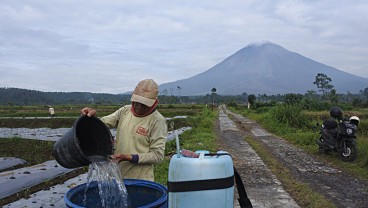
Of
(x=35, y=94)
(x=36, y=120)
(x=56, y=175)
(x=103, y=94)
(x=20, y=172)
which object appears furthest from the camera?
(x=103, y=94)

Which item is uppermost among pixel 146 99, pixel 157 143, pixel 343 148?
pixel 146 99

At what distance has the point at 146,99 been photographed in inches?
87.7

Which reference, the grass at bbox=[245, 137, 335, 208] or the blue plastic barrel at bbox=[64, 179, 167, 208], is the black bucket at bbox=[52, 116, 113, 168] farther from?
the grass at bbox=[245, 137, 335, 208]

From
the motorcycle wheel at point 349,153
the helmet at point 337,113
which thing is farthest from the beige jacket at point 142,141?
the helmet at point 337,113

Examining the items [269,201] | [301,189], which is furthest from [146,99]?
[301,189]

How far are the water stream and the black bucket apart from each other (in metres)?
0.10

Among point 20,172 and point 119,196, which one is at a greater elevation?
point 119,196

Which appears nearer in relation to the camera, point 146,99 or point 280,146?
point 146,99

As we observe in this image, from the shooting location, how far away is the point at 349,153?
654cm

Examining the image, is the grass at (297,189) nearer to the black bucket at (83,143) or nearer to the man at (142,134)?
the man at (142,134)

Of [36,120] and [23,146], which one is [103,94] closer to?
[36,120]

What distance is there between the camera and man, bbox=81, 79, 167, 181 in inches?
87.8

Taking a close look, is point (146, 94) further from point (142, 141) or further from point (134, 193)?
point (134, 193)

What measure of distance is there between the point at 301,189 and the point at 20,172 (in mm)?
5611
